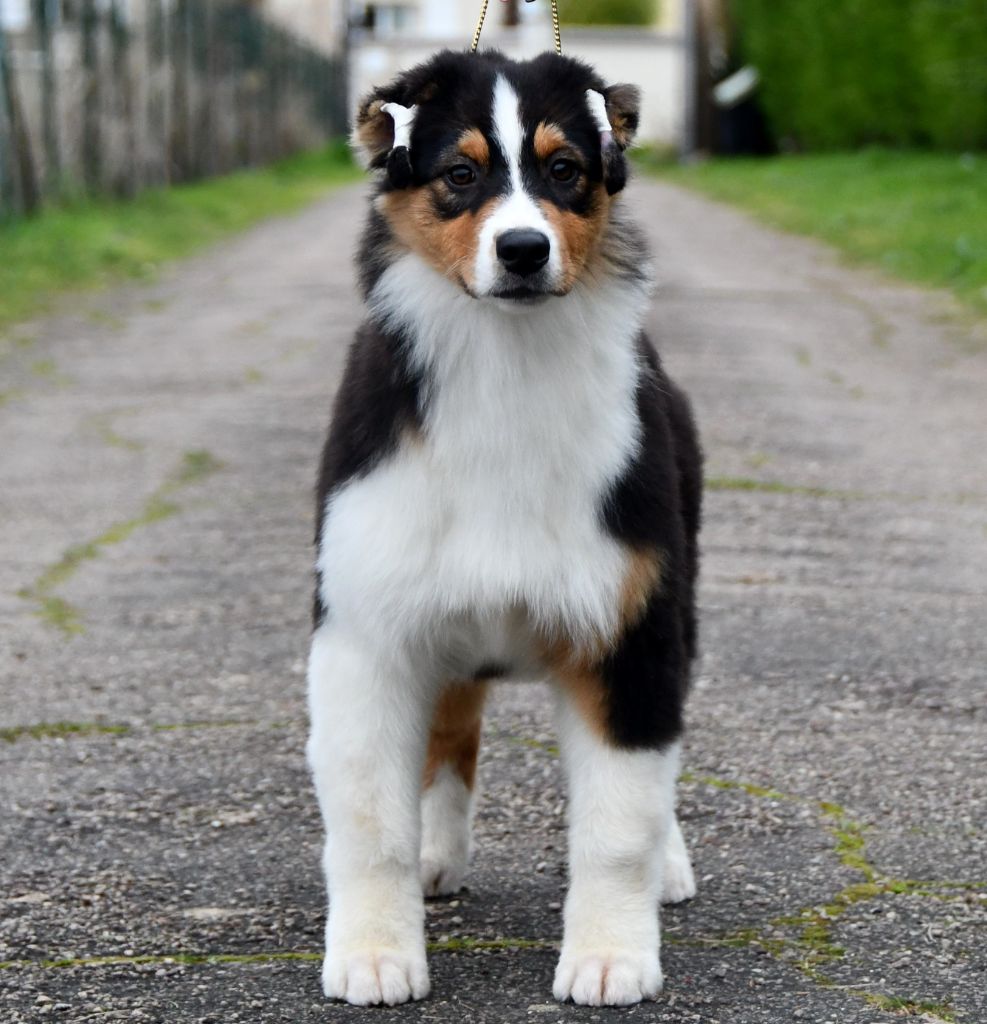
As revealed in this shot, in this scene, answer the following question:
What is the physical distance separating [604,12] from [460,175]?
47578mm

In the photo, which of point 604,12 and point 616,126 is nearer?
point 616,126

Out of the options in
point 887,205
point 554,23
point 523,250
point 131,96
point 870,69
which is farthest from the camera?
point 870,69

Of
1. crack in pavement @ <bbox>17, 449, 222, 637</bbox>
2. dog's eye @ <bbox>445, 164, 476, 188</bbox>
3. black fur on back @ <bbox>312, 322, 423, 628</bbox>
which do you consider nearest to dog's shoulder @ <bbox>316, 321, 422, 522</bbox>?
black fur on back @ <bbox>312, 322, 423, 628</bbox>

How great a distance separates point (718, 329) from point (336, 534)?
8559mm

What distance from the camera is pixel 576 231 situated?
3400 mm

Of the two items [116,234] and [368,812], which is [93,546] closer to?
[368,812]

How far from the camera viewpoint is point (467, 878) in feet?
13.2

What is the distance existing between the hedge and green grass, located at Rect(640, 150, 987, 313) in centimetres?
60

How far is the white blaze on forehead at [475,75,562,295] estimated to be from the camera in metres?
3.25

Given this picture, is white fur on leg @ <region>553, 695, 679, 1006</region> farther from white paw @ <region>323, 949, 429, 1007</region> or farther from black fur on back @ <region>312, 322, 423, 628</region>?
black fur on back @ <region>312, 322, 423, 628</region>

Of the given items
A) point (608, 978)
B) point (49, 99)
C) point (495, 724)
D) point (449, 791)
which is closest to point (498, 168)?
point (449, 791)

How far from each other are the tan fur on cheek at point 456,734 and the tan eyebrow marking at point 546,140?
1197 mm

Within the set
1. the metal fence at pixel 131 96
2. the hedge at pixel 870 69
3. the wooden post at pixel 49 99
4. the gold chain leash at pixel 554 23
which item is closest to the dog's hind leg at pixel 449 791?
the gold chain leash at pixel 554 23

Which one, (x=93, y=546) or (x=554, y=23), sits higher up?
(x=554, y=23)
